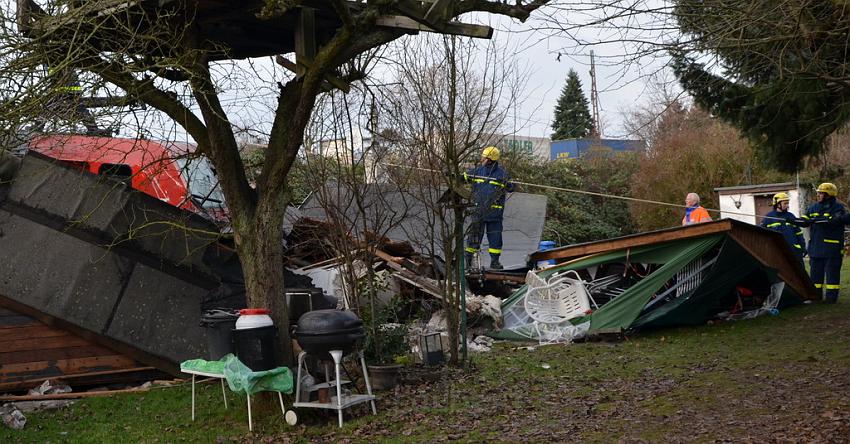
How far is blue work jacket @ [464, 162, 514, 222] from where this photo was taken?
440 inches

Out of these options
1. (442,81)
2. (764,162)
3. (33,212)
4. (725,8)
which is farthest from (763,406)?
(33,212)

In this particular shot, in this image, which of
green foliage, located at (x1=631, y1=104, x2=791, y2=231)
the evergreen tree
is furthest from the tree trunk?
the evergreen tree

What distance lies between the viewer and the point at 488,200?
37.3ft

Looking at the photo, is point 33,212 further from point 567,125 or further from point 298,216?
point 567,125

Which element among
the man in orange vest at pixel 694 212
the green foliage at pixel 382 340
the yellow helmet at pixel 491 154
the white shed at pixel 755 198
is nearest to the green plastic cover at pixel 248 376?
the green foliage at pixel 382 340

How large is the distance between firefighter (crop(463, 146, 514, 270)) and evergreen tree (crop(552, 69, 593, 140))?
32839 millimetres

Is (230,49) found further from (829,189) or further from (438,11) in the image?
(829,189)

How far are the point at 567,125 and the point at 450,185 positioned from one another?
41.3m

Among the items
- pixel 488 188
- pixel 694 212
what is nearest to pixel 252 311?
pixel 488 188

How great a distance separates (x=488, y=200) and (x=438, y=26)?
4053 millimetres

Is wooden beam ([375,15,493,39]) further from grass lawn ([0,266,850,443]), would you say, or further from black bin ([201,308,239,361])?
grass lawn ([0,266,850,443])

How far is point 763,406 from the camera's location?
7.05m

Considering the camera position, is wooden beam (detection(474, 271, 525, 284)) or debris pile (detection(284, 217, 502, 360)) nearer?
debris pile (detection(284, 217, 502, 360))

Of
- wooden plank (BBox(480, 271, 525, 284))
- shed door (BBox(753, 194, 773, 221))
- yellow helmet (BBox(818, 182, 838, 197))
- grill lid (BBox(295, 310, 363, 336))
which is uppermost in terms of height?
yellow helmet (BBox(818, 182, 838, 197))
